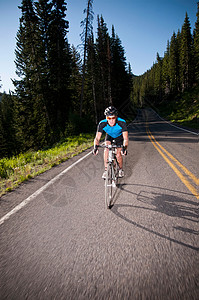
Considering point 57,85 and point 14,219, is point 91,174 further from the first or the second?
point 57,85

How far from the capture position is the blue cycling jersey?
3928 millimetres

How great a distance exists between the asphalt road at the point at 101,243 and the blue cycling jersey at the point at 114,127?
1468 mm

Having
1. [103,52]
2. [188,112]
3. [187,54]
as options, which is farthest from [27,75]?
[187,54]

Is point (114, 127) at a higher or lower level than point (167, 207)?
higher

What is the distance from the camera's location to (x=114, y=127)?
406 centimetres

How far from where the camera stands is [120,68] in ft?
118

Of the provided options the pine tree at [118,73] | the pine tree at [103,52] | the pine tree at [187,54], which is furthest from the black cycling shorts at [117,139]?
the pine tree at [187,54]

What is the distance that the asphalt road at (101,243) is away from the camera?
1601 mm

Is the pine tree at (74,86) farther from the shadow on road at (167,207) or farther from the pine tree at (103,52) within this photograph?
the shadow on road at (167,207)

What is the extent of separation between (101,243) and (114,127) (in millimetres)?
2709

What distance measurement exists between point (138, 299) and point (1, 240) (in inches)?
82.4

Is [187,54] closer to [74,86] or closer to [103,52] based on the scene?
[103,52]

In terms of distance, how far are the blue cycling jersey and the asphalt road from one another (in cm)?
147

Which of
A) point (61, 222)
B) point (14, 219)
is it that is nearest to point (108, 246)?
point (61, 222)
